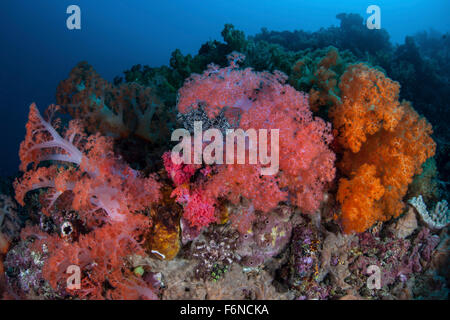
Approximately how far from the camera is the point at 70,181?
141 inches

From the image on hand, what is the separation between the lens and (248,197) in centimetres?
352

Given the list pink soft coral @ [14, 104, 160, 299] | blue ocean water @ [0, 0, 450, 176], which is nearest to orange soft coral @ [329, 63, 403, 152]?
pink soft coral @ [14, 104, 160, 299]

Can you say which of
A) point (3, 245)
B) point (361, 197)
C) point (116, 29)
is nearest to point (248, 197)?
point (361, 197)

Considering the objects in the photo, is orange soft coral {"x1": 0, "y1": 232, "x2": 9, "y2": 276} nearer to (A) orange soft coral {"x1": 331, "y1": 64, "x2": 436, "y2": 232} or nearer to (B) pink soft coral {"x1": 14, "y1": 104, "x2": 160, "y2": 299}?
(B) pink soft coral {"x1": 14, "y1": 104, "x2": 160, "y2": 299}

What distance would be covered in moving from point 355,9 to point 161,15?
251 ft

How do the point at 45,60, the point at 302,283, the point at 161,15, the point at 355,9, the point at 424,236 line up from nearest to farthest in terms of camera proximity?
the point at 302,283
the point at 424,236
the point at 45,60
the point at 355,9
the point at 161,15

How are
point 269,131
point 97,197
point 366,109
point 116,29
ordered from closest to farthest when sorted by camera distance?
point 269,131
point 97,197
point 366,109
point 116,29

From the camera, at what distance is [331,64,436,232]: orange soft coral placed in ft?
12.1

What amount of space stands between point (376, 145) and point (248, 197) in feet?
8.01

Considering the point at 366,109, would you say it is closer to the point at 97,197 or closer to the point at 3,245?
the point at 97,197

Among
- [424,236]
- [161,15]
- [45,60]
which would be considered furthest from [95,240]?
[161,15]

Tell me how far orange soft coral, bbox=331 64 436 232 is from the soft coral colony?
0.02 metres

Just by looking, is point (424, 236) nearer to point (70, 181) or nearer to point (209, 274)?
point (209, 274)

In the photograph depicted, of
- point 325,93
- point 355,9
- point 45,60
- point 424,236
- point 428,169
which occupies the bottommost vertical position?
point 424,236
